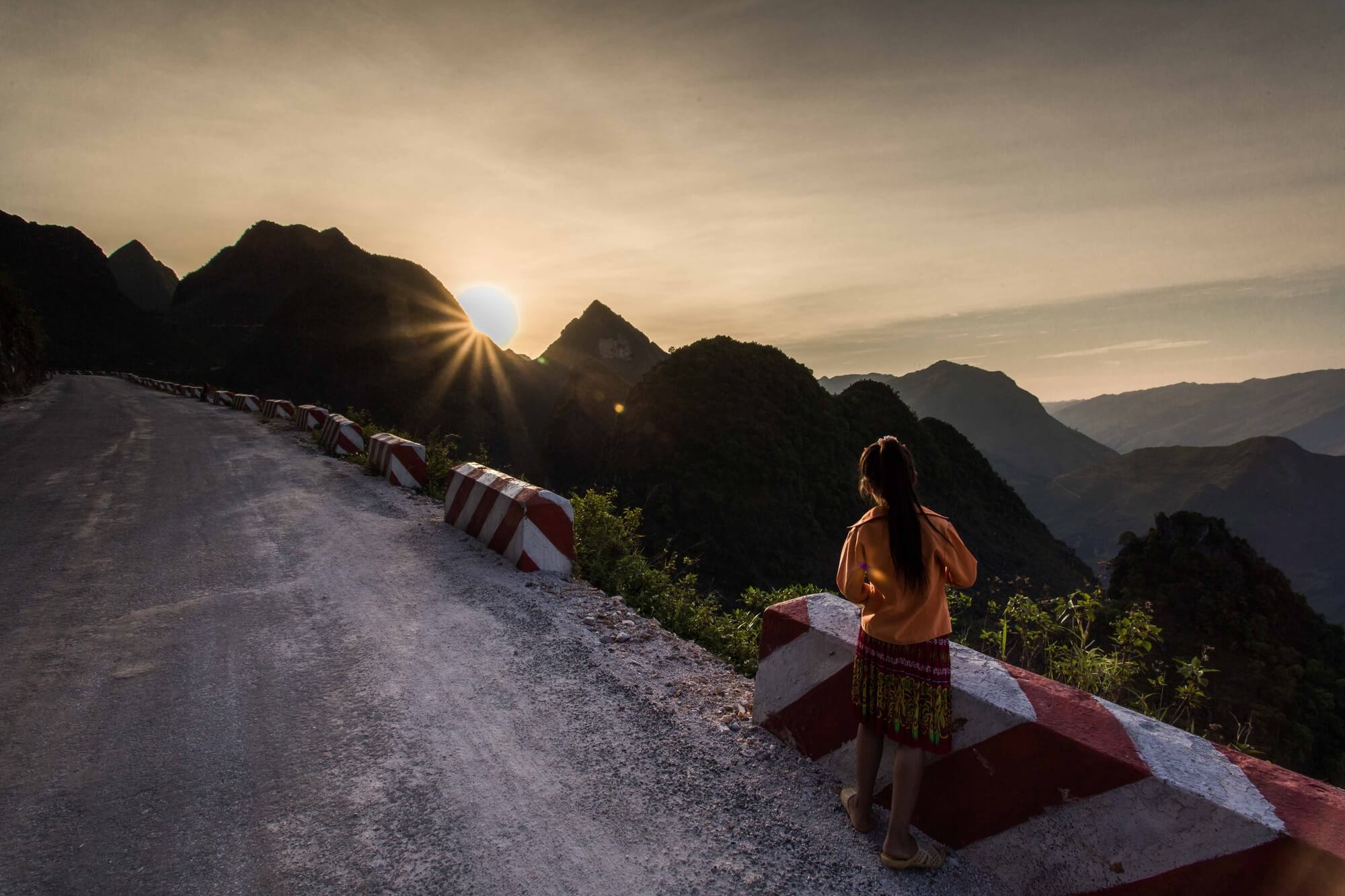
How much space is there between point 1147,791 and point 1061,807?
0.93 feet

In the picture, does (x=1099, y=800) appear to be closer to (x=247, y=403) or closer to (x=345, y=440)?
(x=345, y=440)

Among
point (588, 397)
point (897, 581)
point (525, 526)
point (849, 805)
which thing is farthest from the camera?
point (588, 397)

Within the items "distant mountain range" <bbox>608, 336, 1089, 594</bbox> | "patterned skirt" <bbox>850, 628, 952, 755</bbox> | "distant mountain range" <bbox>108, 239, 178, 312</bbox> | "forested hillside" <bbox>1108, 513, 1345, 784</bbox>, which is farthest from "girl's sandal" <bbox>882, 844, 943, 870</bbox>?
"distant mountain range" <bbox>108, 239, 178, 312</bbox>

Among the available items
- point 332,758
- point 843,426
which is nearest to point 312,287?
point 843,426

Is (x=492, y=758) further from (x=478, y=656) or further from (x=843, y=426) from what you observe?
(x=843, y=426)

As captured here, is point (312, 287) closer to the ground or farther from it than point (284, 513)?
farther from it

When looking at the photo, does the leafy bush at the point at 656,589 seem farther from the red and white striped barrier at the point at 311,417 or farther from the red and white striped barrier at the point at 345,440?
the red and white striped barrier at the point at 311,417

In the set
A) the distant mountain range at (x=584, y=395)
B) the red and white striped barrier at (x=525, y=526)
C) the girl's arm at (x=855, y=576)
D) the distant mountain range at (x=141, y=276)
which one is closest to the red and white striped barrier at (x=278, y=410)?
the distant mountain range at (x=584, y=395)

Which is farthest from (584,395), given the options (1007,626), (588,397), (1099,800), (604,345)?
(1099,800)

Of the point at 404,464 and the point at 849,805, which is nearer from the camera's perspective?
the point at 849,805

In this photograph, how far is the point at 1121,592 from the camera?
38.8 metres

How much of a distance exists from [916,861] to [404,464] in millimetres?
8225

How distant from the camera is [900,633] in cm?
225

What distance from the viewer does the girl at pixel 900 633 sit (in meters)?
2.17
